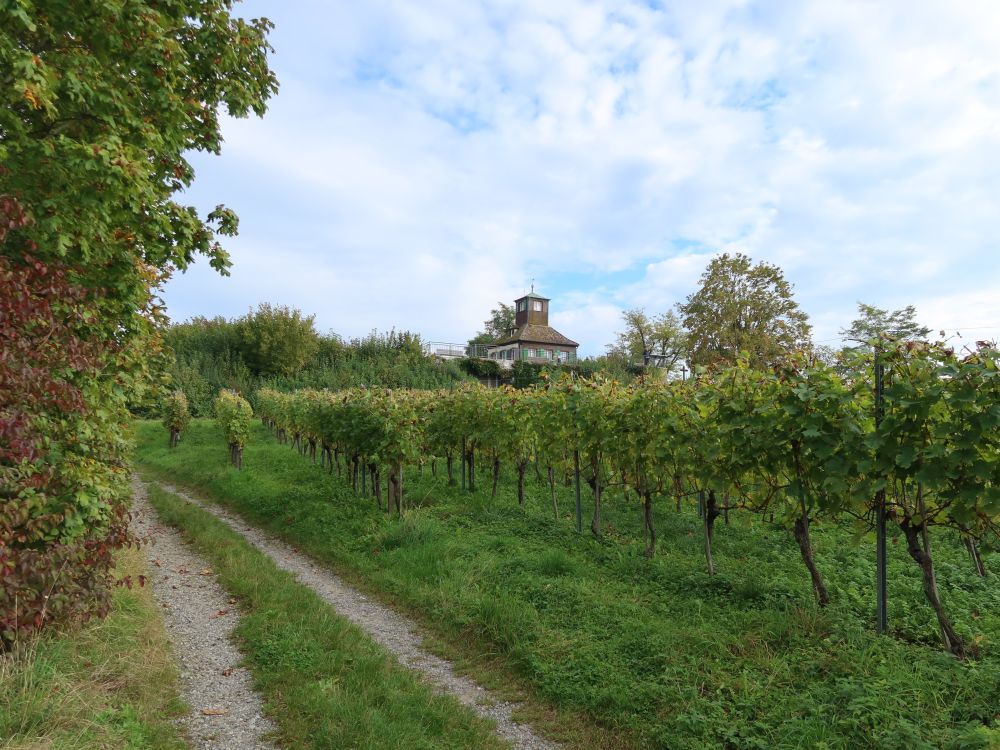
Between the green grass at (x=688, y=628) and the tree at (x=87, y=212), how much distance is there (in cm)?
333

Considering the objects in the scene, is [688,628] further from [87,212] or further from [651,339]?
[651,339]

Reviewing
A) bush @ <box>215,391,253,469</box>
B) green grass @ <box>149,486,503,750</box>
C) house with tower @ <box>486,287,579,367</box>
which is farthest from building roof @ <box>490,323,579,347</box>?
green grass @ <box>149,486,503,750</box>

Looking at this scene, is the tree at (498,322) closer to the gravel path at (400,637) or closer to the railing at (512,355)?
the railing at (512,355)

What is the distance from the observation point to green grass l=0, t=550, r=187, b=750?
10.3 feet

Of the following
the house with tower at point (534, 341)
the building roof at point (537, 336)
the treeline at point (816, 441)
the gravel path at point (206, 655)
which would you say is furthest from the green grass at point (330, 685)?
the building roof at point (537, 336)

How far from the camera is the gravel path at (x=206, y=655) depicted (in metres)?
3.79

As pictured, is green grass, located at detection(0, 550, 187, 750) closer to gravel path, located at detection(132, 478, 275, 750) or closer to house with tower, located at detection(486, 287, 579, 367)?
gravel path, located at detection(132, 478, 275, 750)

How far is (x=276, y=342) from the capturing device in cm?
3700

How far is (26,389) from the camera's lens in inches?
132

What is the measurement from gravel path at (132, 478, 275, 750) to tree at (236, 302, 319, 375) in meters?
30.3

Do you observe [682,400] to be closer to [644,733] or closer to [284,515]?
[644,733]

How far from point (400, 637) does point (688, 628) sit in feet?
8.93

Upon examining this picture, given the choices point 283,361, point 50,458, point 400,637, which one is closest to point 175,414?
point 283,361

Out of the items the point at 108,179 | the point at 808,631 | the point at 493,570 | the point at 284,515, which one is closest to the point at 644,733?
the point at 808,631
